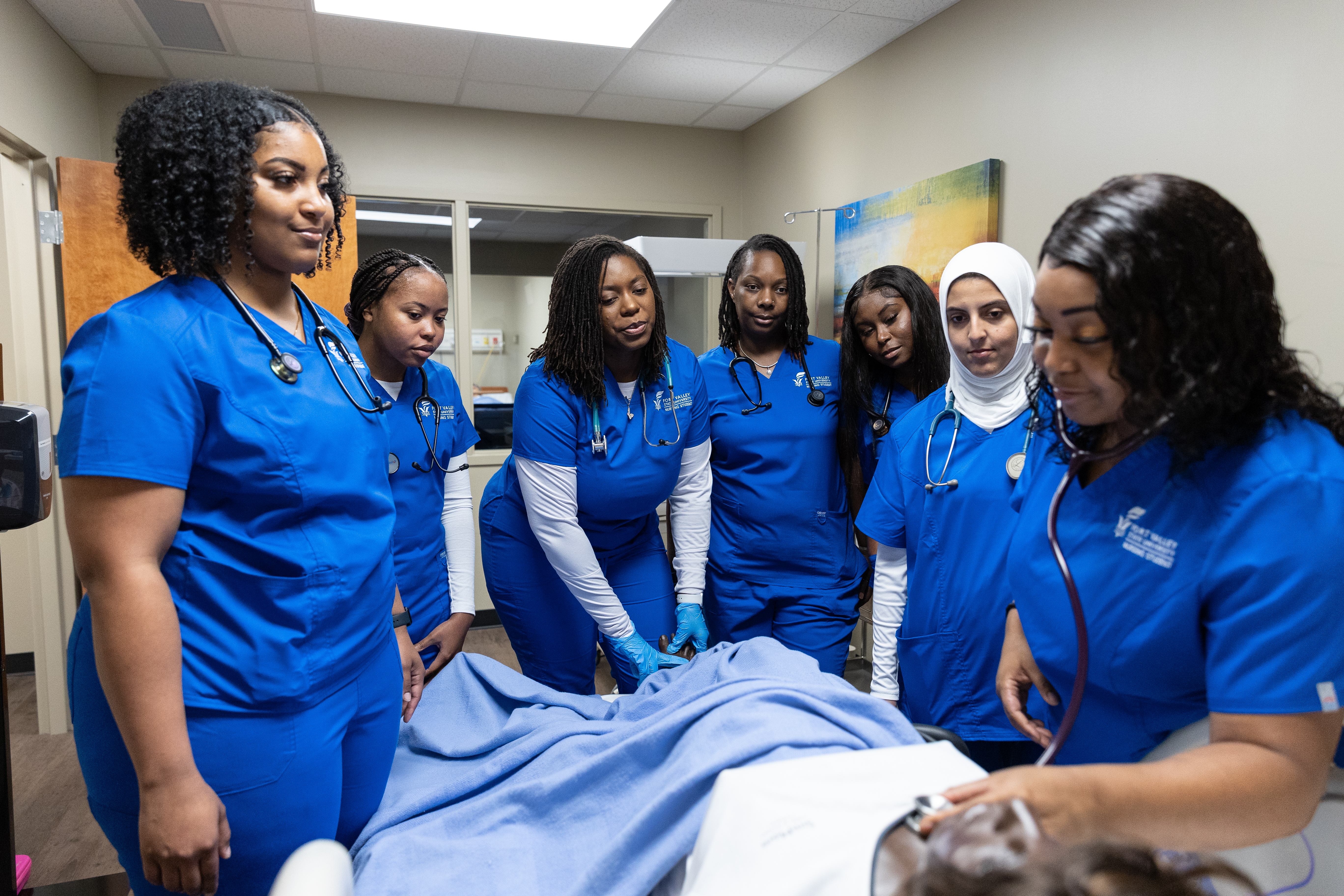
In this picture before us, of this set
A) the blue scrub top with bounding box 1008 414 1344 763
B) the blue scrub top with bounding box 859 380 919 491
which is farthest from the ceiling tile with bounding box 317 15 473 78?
the blue scrub top with bounding box 1008 414 1344 763

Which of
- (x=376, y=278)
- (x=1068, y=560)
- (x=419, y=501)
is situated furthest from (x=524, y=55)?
(x=1068, y=560)

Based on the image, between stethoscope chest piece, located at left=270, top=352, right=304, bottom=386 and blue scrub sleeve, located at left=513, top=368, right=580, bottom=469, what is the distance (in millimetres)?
795

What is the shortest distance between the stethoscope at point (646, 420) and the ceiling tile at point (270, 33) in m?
1.92

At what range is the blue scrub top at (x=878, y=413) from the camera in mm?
2078

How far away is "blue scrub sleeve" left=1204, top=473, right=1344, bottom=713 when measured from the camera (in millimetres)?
671

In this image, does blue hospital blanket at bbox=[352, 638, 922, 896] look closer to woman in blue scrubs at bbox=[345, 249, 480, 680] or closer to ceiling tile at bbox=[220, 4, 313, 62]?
woman in blue scrubs at bbox=[345, 249, 480, 680]

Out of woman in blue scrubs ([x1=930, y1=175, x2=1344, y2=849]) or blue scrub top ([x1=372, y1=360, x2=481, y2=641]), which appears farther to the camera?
blue scrub top ([x1=372, y1=360, x2=481, y2=641])

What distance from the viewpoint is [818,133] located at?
11.6 feet

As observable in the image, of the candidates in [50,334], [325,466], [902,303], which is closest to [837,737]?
[325,466]

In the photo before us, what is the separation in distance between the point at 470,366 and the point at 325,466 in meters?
3.08

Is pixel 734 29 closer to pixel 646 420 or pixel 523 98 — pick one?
pixel 523 98

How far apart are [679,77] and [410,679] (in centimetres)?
278

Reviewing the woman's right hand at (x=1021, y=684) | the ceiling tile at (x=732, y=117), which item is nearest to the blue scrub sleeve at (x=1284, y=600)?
the woman's right hand at (x=1021, y=684)

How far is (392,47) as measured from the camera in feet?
9.93
